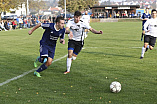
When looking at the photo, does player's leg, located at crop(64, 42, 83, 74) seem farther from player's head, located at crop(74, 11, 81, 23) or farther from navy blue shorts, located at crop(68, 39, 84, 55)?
player's head, located at crop(74, 11, 81, 23)

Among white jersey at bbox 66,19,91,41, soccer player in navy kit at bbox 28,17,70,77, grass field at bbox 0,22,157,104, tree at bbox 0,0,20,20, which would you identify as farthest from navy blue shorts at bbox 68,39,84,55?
tree at bbox 0,0,20,20

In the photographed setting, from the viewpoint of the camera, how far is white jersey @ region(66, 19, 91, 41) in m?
9.73

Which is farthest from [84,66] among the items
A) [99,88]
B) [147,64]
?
[99,88]

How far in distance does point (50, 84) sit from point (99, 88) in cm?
133

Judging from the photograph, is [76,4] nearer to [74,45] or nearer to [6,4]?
[6,4]

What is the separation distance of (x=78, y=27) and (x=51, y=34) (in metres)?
1.29

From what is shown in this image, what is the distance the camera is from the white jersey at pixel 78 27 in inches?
383

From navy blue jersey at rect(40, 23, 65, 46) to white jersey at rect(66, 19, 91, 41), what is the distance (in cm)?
94

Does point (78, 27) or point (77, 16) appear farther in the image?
point (78, 27)

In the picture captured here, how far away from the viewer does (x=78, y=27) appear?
979 centimetres

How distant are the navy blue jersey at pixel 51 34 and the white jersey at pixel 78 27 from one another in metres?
0.94

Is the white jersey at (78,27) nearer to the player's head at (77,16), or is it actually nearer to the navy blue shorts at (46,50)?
the player's head at (77,16)

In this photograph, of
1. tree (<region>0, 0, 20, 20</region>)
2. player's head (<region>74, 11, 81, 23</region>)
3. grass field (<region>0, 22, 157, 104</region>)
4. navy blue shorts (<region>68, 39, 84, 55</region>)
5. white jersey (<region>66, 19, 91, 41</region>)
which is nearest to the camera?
grass field (<region>0, 22, 157, 104</region>)

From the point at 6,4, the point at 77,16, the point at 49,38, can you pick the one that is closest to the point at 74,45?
the point at 77,16
